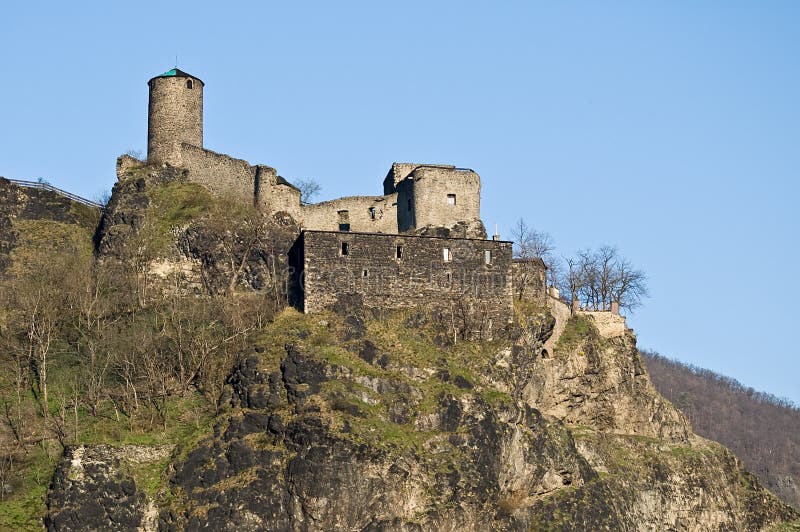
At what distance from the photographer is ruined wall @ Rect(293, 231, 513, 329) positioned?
6469 centimetres

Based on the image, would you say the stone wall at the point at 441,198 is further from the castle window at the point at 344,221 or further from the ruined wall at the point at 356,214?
the castle window at the point at 344,221

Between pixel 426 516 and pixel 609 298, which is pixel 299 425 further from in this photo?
pixel 609 298

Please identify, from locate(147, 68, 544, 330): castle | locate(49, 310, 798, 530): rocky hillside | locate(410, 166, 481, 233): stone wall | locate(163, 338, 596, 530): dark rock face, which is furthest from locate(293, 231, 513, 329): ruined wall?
locate(163, 338, 596, 530): dark rock face

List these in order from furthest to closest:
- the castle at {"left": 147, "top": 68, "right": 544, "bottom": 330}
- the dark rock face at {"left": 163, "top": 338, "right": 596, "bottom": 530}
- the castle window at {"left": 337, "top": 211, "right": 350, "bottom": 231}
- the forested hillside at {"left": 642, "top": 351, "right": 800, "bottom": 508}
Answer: the forested hillside at {"left": 642, "top": 351, "right": 800, "bottom": 508} → the castle window at {"left": 337, "top": 211, "right": 350, "bottom": 231} → the castle at {"left": 147, "top": 68, "right": 544, "bottom": 330} → the dark rock face at {"left": 163, "top": 338, "right": 596, "bottom": 530}

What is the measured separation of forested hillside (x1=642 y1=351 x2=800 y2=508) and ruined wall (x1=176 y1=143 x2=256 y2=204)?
8616cm

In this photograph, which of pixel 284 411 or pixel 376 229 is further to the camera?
pixel 376 229

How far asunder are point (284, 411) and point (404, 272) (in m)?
11.8

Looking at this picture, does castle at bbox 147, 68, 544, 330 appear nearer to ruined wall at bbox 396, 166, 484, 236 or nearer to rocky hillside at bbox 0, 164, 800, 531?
ruined wall at bbox 396, 166, 484, 236

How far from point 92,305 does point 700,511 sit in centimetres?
3307

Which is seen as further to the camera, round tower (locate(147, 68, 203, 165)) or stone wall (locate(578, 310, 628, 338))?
round tower (locate(147, 68, 203, 165))

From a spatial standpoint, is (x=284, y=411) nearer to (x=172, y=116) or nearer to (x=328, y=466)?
(x=328, y=466)

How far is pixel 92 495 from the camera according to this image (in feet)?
177

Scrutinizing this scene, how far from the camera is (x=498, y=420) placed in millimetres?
59844

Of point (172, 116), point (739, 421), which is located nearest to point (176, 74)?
point (172, 116)
